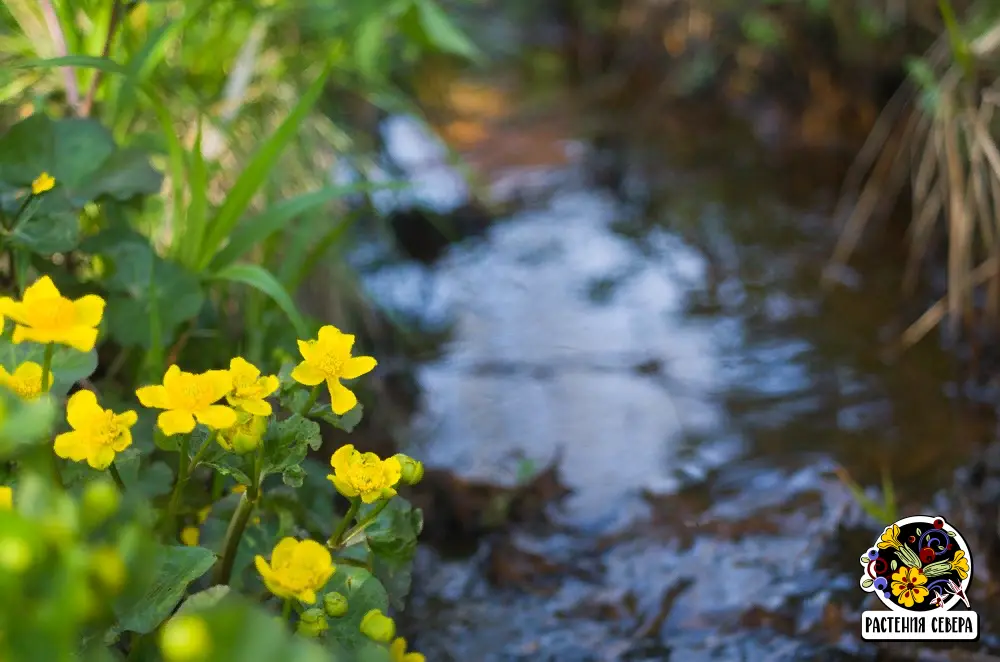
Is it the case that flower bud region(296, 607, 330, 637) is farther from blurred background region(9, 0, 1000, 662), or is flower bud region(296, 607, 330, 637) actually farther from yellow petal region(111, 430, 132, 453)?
blurred background region(9, 0, 1000, 662)

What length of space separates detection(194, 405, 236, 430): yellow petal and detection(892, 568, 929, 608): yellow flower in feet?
2.96

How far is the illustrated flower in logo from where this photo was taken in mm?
1093

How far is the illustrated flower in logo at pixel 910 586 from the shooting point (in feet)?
3.59

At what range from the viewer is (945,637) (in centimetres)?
112

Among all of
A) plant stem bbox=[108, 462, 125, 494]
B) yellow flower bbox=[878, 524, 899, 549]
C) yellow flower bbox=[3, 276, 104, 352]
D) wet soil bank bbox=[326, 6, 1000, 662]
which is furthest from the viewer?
wet soil bank bbox=[326, 6, 1000, 662]

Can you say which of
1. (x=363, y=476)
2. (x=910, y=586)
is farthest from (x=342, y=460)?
(x=910, y=586)

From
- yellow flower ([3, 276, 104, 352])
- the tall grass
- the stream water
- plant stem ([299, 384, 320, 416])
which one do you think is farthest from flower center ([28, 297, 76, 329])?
the tall grass

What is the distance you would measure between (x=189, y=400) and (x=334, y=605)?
21cm

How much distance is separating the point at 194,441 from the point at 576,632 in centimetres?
70

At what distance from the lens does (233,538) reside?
810mm

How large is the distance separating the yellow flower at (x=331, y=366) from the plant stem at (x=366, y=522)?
0.09 m

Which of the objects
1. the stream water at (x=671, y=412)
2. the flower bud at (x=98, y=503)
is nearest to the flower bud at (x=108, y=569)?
the flower bud at (x=98, y=503)

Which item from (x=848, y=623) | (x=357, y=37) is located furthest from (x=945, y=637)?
(x=357, y=37)

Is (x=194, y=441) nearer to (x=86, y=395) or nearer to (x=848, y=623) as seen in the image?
(x=86, y=395)
